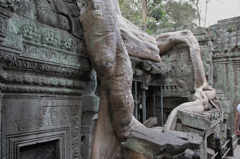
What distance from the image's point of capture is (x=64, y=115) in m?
1.81

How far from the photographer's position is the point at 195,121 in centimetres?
394

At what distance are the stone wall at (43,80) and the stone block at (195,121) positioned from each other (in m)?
2.72

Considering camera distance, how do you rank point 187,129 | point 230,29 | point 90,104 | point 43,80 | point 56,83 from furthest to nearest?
point 230,29
point 187,129
point 90,104
point 56,83
point 43,80

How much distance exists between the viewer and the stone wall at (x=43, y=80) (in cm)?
137

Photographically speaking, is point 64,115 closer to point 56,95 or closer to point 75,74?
point 56,95

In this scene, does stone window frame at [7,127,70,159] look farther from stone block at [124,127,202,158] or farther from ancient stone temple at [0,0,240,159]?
stone block at [124,127,202,158]

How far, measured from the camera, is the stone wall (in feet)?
4.49

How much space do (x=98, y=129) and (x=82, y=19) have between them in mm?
1198

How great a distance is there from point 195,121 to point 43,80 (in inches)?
133

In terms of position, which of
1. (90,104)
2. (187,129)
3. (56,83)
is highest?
(56,83)

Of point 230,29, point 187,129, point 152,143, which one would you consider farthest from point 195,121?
point 230,29

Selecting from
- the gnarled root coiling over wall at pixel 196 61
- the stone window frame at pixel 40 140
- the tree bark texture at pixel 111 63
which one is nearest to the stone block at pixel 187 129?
the gnarled root coiling over wall at pixel 196 61

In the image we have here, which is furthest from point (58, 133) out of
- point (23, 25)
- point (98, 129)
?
point (23, 25)

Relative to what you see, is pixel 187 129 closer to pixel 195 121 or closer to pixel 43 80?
pixel 195 121
